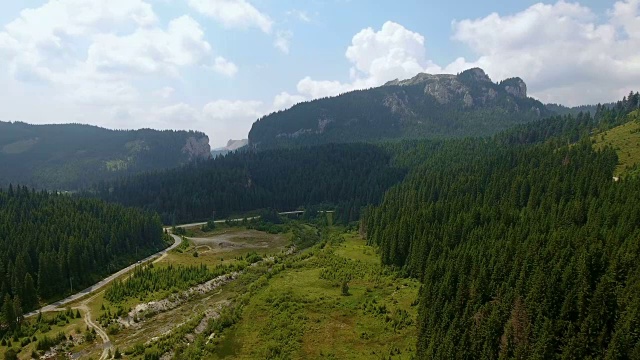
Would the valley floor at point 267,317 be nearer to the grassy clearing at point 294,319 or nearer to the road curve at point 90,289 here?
the grassy clearing at point 294,319

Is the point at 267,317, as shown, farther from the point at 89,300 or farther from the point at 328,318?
the point at 89,300

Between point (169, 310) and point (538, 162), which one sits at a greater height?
point (538, 162)

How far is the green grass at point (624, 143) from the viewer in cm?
14289

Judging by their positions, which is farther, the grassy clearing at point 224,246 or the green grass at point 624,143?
the green grass at point 624,143

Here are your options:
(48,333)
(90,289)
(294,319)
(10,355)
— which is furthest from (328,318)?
(90,289)

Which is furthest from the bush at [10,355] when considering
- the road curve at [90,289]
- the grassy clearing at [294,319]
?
the road curve at [90,289]

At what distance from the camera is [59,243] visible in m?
121

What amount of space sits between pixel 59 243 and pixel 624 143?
202 m

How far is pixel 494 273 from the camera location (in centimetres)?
6788

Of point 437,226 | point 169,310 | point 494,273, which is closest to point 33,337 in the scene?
point 169,310

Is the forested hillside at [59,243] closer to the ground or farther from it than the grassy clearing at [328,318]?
farther from it

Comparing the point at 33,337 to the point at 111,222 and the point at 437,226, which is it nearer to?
the point at 111,222

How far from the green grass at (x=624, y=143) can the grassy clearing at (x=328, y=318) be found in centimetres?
9078

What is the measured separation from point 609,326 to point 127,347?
75976 mm
